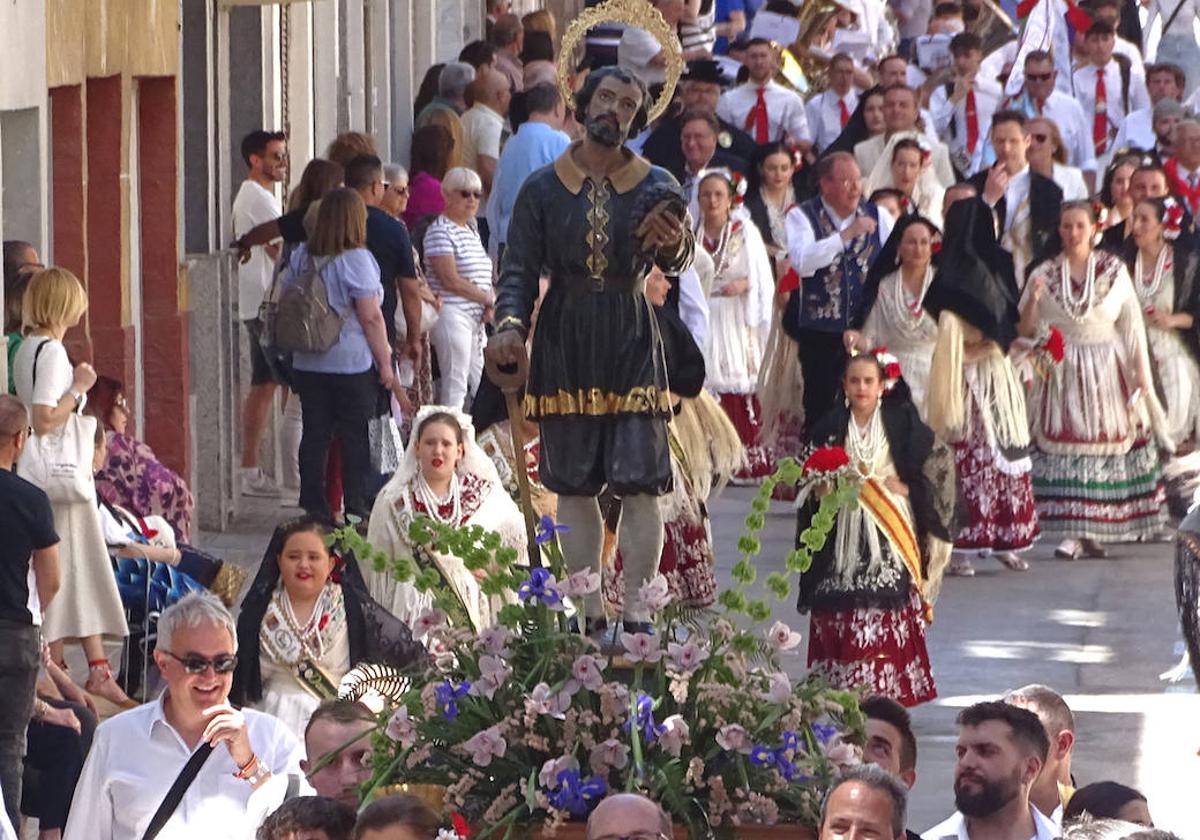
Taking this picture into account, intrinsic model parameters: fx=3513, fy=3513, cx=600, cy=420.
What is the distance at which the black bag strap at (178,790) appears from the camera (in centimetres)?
895

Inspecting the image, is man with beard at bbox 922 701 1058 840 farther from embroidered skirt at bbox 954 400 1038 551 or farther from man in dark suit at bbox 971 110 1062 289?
man in dark suit at bbox 971 110 1062 289

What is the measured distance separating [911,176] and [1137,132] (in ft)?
18.9

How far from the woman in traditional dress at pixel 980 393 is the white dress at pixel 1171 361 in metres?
1.28

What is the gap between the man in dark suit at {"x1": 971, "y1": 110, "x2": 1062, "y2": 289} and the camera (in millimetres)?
20859

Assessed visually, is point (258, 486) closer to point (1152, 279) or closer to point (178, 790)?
point (1152, 279)

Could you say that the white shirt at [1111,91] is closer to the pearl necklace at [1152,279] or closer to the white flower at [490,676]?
the pearl necklace at [1152,279]

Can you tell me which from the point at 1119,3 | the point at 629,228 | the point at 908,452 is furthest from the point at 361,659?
the point at 1119,3

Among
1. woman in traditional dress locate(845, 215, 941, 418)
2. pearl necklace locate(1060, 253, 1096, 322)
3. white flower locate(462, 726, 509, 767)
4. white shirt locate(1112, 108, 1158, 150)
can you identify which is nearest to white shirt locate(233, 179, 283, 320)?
woman in traditional dress locate(845, 215, 941, 418)

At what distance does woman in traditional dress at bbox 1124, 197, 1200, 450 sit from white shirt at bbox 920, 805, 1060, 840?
1086cm

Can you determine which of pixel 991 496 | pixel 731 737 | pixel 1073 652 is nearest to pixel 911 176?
pixel 991 496

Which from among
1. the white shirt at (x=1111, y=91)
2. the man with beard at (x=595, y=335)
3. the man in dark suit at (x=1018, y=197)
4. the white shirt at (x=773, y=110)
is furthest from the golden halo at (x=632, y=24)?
the white shirt at (x=1111, y=91)

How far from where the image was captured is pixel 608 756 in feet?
28.2

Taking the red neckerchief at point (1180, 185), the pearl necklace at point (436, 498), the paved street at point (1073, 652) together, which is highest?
the red neckerchief at point (1180, 185)

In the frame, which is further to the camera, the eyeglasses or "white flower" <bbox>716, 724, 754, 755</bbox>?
the eyeglasses
